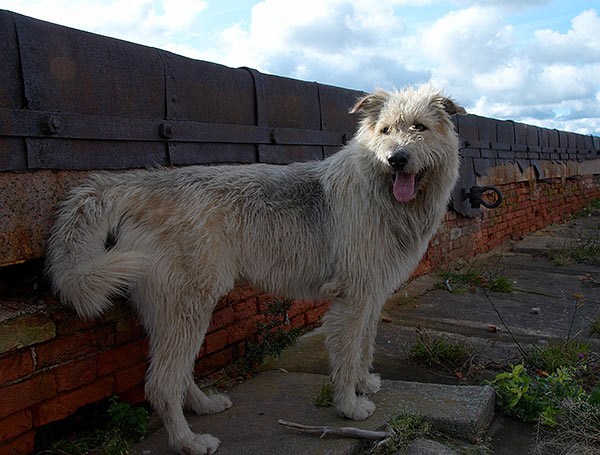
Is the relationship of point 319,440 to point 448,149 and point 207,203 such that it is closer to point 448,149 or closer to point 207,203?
point 207,203

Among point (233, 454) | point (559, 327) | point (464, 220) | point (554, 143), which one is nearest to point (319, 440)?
point (233, 454)

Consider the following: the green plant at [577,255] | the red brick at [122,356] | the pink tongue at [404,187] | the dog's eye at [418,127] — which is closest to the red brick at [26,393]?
the red brick at [122,356]

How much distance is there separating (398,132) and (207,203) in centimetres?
122

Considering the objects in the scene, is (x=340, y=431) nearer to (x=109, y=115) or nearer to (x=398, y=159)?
(x=398, y=159)

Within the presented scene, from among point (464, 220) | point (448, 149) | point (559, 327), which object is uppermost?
point (448, 149)

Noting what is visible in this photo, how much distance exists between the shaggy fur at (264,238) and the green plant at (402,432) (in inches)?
9.4

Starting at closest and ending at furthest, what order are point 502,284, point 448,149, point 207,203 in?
point 207,203, point 448,149, point 502,284

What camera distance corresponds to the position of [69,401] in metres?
2.59

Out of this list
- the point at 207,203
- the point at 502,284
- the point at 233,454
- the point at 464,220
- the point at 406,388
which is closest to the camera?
the point at 233,454

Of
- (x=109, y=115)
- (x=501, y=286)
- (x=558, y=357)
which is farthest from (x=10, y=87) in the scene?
(x=501, y=286)

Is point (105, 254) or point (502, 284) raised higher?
point (105, 254)

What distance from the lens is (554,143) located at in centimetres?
1312

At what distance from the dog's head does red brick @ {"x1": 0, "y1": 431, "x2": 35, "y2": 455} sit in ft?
7.84

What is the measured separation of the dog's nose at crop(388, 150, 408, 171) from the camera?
8.63 feet
